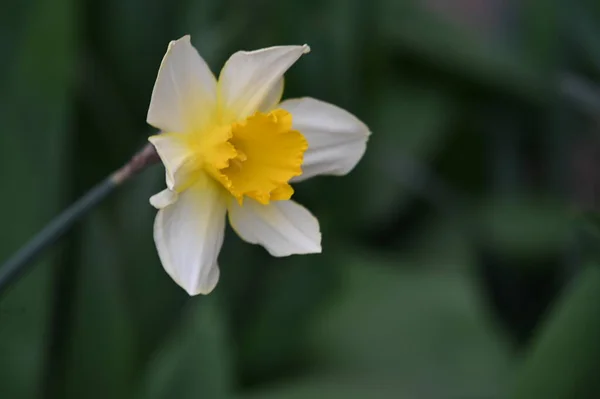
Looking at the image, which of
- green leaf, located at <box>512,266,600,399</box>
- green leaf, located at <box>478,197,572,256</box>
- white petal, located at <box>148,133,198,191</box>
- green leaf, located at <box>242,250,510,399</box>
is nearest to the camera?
white petal, located at <box>148,133,198,191</box>

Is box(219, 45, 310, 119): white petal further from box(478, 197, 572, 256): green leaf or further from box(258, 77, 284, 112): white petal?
box(478, 197, 572, 256): green leaf

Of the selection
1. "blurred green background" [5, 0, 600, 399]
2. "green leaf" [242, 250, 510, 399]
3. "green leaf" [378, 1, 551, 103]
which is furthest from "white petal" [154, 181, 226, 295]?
"green leaf" [378, 1, 551, 103]

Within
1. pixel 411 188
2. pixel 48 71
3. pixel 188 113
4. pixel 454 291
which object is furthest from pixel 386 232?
pixel 188 113

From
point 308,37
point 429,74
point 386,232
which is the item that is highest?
point 308,37

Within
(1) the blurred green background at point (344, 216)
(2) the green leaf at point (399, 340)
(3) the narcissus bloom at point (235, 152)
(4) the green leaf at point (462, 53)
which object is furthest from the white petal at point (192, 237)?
(4) the green leaf at point (462, 53)

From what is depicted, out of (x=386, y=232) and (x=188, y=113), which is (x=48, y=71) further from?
(x=386, y=232)

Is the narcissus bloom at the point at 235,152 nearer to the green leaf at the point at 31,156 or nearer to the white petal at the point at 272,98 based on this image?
the white petal at the point at 272,98

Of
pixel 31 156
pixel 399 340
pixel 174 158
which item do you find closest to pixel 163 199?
pixel 174 158
